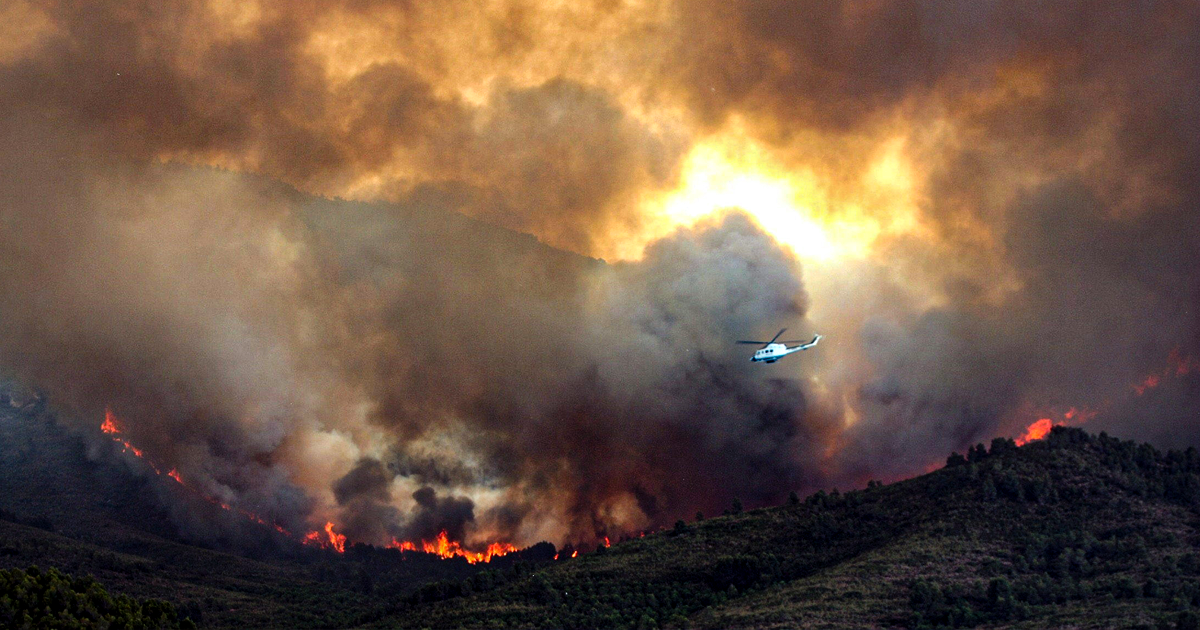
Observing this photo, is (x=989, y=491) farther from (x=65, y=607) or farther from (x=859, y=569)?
(x=65, y=607)

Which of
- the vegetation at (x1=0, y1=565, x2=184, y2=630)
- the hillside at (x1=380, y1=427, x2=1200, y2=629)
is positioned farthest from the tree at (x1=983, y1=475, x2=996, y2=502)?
the vegetation at (x1=0, y1=565, x2=184, y2=630)

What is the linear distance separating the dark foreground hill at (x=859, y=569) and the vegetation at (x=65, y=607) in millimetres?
Result: 24712

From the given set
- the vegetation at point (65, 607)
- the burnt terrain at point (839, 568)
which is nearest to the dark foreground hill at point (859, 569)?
the burnt terrain at point (839, 568)

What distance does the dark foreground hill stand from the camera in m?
83.0

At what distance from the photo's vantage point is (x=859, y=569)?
9312 centimetres

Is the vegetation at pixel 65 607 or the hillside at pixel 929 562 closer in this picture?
the vegetation at pixel 65 607

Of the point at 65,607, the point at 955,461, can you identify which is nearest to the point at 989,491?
the point at 955,461

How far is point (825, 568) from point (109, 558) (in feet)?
239

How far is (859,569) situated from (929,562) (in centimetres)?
572

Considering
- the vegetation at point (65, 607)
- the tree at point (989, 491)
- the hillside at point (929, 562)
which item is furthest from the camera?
the tree at point (989, 491)

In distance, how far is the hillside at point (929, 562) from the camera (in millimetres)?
81938

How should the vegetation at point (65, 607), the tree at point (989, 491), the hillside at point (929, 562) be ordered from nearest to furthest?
1. the vegetation at point (65, 607)
2. the hillside at point (929, 562)
3. the tree at point (989, 491)

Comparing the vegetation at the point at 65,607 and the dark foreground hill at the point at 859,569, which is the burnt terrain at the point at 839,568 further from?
the vegetation at the point at 65,607

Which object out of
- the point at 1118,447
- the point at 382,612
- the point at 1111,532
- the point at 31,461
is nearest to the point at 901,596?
the point at 1111,532
